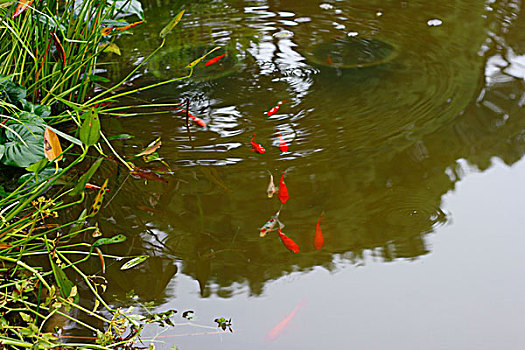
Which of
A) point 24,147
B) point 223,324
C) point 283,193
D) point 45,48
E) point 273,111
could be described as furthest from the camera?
point 273,111

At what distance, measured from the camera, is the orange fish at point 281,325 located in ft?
3.57

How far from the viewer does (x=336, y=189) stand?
58.2 inches

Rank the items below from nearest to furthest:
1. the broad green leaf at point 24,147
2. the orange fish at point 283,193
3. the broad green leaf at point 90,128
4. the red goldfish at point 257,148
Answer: the broad green leaf at point 90,128 < the broad green leaf at point 24,147 < the orange fish at point 283,193 < the red goldfish at point 257,148

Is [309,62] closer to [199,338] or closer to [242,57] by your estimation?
[242,57]

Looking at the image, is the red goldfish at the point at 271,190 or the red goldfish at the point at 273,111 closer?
the red goldfish at the point at 271,190

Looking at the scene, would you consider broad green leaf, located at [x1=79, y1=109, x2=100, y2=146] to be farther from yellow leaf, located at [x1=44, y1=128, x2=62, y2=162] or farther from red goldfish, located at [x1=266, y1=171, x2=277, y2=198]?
red goldfish, located at [x1=266, y1=171, x2=277, y2=198]

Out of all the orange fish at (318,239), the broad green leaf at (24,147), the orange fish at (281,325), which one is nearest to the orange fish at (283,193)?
the orange fish at (318,239)

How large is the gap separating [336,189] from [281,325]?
1.57ft

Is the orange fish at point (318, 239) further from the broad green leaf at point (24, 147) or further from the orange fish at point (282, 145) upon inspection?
the broad green leaf at point (24, 147)

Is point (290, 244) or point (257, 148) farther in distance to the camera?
point (257, 148)

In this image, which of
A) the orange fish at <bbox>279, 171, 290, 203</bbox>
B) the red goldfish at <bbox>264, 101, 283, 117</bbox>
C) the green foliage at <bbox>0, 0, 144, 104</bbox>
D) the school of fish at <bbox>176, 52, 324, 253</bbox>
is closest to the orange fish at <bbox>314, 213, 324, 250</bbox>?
the school of fish at <bbox>176, 52, 324, 253</bbox>

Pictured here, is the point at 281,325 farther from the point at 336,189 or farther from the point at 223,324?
the point at 336,189

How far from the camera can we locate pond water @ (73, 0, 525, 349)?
3.74ft

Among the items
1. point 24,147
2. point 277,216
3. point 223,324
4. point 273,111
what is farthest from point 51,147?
point 273,111
